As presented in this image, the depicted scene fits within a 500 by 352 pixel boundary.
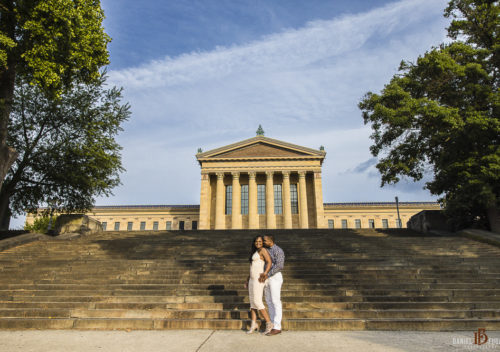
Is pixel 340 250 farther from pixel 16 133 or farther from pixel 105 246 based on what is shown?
pixel 16 133

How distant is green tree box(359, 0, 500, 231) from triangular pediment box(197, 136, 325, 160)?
26.1 m

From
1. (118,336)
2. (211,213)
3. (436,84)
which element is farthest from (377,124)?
(211,213)

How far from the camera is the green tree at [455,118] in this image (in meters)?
14.3

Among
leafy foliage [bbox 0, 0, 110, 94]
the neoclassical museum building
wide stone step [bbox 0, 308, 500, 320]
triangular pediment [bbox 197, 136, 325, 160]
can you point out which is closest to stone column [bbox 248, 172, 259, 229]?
the neoclassical museum building

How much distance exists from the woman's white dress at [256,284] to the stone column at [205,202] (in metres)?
37.5

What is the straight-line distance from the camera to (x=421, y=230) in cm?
1953

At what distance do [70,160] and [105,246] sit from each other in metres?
6.27

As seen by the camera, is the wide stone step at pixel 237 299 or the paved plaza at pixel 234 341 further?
the wide stone step at pixel 237 299

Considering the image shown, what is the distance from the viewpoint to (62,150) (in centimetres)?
1778

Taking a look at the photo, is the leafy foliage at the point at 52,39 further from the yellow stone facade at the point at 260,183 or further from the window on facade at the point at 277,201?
the window on facade at the point at 277,201

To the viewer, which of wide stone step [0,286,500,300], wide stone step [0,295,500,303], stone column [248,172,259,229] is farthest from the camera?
stone column [248,172,259,229]

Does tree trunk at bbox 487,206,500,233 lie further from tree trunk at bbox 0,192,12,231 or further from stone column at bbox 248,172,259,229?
stone column at bbox 248,172,259,229

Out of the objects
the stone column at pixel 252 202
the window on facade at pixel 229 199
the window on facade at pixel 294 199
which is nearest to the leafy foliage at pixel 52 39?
the stone column at pixel 252 202

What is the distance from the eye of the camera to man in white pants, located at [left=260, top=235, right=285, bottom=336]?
582 centimetres
